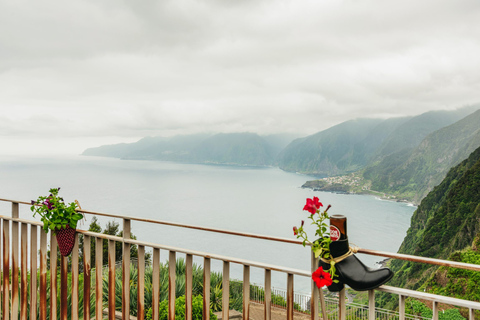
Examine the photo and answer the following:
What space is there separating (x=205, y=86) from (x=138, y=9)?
186761mm

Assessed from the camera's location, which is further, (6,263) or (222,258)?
(6,263)

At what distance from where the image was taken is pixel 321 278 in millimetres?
1310

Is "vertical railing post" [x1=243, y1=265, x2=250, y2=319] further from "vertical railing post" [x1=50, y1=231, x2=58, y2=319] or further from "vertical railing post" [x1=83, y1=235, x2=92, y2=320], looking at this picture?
"vertical railing post" [x1=50, y1=231, x2=58, y2=319]

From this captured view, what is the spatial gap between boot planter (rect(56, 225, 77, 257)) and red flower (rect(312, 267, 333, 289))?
154 centimetres

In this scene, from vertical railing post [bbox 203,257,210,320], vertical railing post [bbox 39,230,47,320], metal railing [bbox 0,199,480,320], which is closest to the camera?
metal railing [bbox 0,199,480,320]

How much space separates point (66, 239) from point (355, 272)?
1.71 metres

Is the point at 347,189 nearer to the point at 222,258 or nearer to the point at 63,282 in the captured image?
the point at 63,282

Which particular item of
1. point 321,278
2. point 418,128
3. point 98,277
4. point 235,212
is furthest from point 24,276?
point 418,128

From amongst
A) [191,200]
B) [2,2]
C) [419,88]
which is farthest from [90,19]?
[419,88]

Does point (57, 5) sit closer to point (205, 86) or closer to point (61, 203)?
point (61, 203)

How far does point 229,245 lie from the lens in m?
61.8

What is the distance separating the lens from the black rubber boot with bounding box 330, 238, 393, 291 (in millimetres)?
1271

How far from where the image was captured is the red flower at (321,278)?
1.29 m

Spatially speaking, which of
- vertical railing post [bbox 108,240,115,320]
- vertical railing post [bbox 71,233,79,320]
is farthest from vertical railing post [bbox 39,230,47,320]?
vertical railing post [bbox 108,240,115,320]
